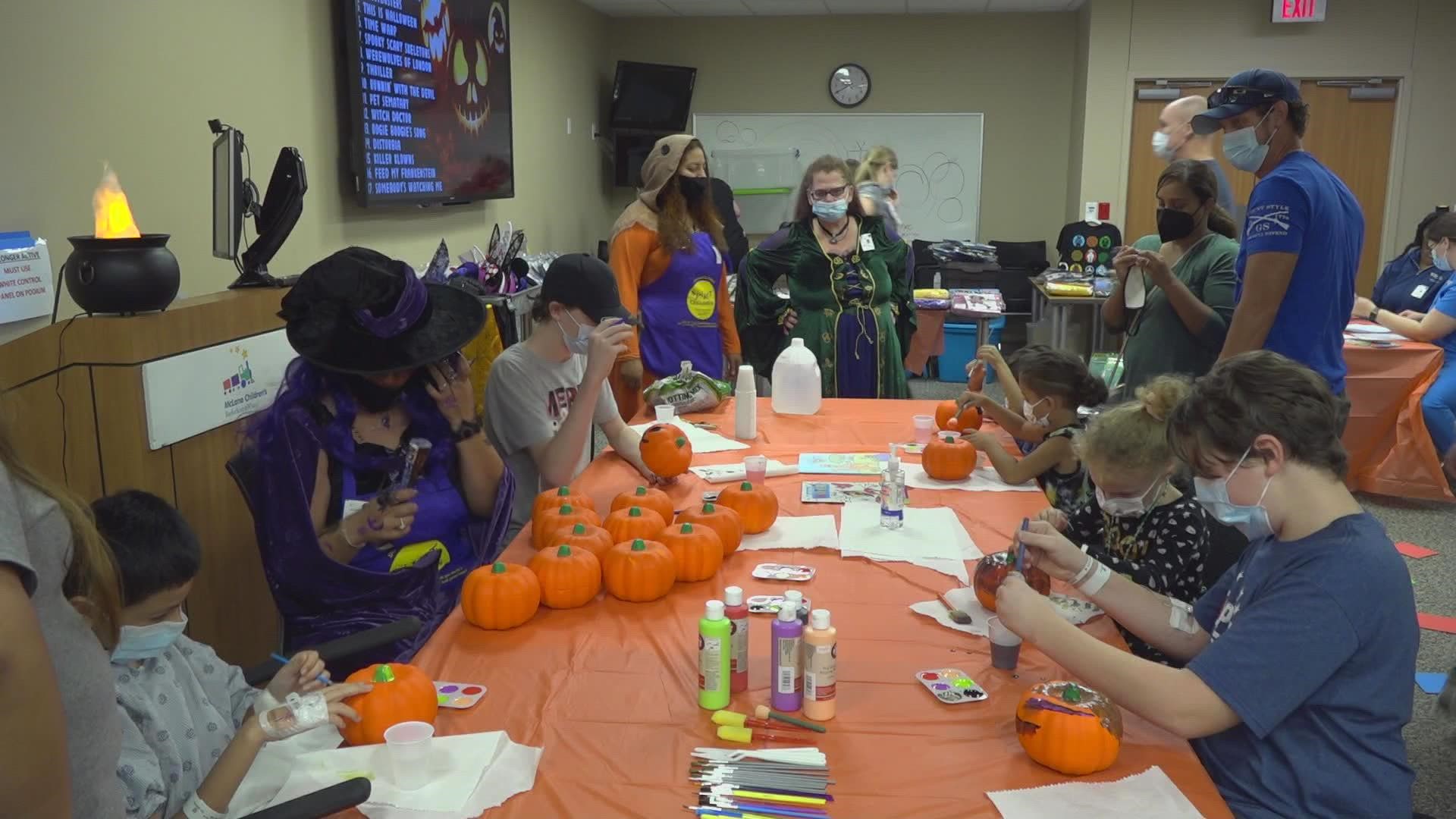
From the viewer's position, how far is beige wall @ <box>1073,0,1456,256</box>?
7.65m

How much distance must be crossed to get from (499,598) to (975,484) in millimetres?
1392

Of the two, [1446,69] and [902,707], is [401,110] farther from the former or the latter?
[1446,69]

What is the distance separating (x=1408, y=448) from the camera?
493 cm

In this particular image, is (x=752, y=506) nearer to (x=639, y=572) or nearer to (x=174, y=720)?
(x=639, y=572)

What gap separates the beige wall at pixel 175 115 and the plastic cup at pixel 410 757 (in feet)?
6.33

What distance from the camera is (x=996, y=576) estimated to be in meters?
1.85

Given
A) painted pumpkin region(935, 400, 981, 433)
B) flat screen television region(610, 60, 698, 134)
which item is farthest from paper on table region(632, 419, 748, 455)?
flat screen television region(610, 60, 698, 134)

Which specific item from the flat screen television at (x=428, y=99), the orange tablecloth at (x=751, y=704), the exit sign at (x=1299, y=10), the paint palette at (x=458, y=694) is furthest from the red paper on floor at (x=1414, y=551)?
the exit sign at (x=1299, y=10)

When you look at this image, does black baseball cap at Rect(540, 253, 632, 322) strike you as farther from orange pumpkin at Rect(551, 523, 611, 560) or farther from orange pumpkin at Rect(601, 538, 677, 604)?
orange pumpkin at Rect(601, 538, 677, 604)

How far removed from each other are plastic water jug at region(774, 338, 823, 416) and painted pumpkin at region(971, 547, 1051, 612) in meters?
1.69

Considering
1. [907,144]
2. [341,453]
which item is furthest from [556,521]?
[907,144]

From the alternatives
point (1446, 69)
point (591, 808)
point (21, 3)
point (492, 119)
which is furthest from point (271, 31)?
point (1446, 69)

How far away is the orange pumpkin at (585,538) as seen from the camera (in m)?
2.01

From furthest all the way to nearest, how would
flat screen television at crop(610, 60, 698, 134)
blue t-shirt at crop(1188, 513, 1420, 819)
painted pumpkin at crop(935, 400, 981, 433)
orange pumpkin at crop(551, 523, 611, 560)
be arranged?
flat screen television at crop(610, 60, 698, 134), painted pumpkin at crop(935, 400, 981, 433), orange pumpkin at crop(551, 523, 611, 560), blue t-shirt at crop(1188, 513, 1420, 819)
